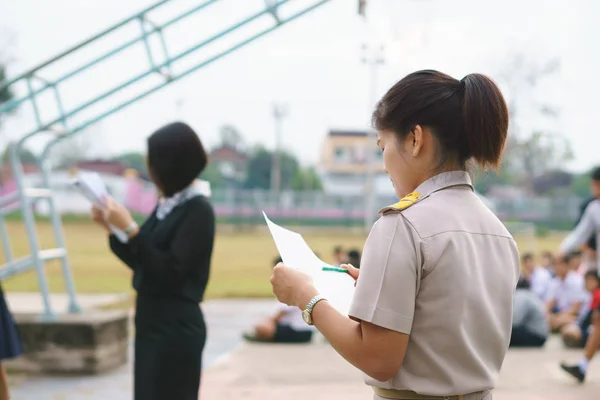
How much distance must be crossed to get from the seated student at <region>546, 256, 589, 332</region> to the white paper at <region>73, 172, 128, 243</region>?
6.78m

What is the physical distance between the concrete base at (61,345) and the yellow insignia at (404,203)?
4.79 metres

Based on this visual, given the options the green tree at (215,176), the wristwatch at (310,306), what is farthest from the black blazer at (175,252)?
the green tree at (215,176)

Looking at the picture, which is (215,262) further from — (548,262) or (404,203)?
(404,203)

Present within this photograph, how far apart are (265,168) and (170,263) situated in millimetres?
48366

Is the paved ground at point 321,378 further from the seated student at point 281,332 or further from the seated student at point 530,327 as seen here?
the seated student at point 281,332

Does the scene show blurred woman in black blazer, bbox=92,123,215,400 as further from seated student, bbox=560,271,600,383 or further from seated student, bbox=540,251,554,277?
seated student, bbox=540,251,554,277

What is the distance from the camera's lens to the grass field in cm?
1507

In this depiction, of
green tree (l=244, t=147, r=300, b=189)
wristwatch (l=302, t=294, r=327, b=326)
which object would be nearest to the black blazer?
wristwatch (l=302, t=294, r=327, b=326)

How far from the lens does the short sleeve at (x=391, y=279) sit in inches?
56.8

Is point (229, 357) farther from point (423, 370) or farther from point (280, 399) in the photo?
point (423, 370)

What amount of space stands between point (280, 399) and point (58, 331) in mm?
1869

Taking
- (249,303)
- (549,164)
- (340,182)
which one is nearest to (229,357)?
(249,303)

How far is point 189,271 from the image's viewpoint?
3033 millimetres

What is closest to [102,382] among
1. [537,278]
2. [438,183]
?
[438,183]
